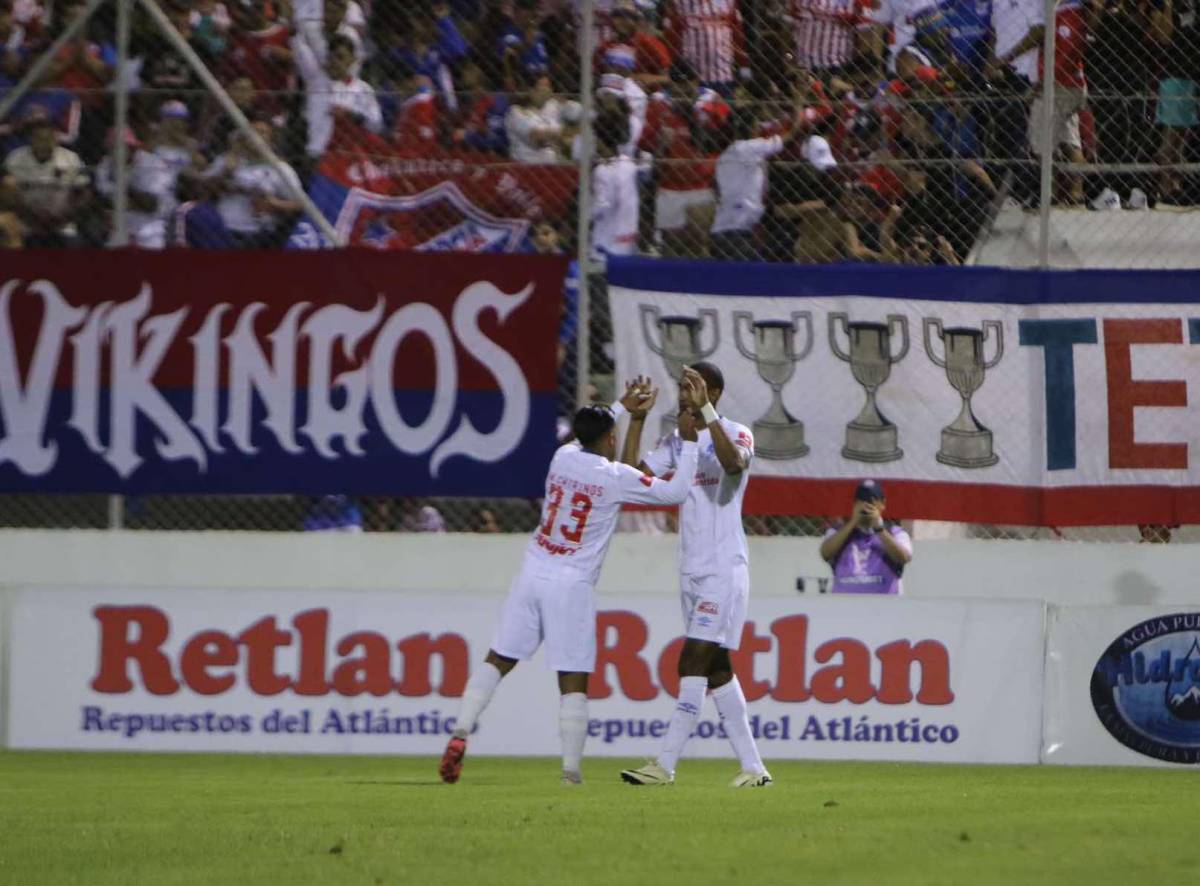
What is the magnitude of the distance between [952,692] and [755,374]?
262cm

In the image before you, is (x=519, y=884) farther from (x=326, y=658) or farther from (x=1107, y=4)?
(x=1107, y=4)

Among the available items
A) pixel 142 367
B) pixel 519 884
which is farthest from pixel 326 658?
pixel 519 884

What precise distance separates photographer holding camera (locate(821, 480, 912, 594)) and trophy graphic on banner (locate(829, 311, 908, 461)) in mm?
561

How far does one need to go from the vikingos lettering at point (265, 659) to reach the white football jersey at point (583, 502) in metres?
3.43

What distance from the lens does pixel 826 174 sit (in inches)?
583

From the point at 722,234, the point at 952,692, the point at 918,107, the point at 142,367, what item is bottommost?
the point at 952,692

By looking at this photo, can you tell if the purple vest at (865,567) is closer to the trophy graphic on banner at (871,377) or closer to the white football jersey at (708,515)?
the trophy graphic on banner at (871,377)

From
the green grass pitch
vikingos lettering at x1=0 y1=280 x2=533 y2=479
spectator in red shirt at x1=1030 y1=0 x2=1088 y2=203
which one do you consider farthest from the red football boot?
spectator in red shirt at x1=1030 y1=0 x2=1088 y2=203

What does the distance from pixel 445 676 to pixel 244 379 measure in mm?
2795

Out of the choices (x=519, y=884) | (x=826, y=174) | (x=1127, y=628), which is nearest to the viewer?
(x=519, y=884)

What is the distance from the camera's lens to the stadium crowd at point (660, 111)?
14.7 metres

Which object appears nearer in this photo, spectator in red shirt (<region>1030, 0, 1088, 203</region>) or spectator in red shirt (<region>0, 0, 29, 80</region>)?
spectator in red shirt (<region>1030, 0, 1088, 203</region>)

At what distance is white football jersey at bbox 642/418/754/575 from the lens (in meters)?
10.8

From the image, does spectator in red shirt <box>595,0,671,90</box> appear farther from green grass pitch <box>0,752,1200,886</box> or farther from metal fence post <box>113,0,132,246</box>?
green grass pitch <box>0,752,1200,886</box>
